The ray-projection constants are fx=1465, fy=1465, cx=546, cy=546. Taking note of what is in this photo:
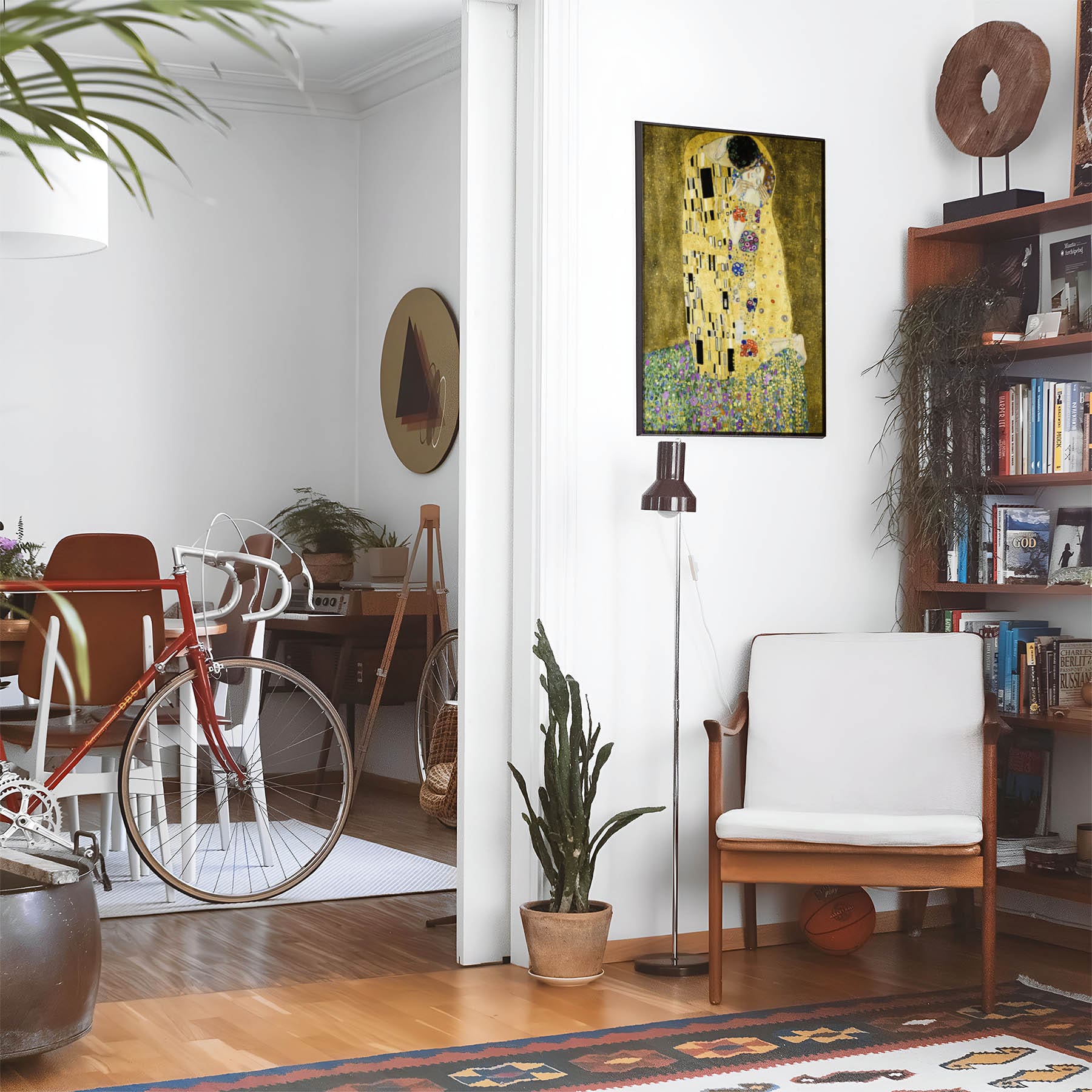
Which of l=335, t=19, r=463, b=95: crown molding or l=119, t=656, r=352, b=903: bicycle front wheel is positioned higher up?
l=335, t=19, r=463, b=95: crown molding

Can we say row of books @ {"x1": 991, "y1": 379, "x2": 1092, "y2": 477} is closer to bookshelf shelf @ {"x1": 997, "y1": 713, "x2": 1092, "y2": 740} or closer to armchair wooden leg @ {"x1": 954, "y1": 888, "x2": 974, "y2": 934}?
bookshelf shelf @ {"x1": 997, "y1": 713, "x2": 1092, "y2": 740}

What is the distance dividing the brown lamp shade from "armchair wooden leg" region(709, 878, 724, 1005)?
0.80 meters

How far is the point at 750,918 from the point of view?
374 cm

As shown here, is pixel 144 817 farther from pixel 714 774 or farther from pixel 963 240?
pixel 963 240

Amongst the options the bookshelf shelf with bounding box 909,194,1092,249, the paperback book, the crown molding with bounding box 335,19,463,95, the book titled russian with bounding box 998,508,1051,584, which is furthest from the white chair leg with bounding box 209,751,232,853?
the crown molding with bounding box 335,19,463,95

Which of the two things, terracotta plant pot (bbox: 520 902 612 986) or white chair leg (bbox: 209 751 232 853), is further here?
white chair leg (bbox: 209 751 232 853)

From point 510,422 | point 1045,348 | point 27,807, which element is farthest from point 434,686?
point 1045,348

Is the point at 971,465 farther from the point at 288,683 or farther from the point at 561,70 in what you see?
the point at 288,683

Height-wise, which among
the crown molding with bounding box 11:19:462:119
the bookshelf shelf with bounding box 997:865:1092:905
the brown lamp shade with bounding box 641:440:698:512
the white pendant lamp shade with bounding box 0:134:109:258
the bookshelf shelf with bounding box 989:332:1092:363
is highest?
the crown molding with bounding box 11:19:462:119

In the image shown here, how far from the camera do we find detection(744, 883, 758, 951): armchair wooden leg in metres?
3.73

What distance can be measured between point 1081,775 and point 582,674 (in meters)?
1.40

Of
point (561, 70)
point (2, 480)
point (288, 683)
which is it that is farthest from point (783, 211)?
point (2, 480)

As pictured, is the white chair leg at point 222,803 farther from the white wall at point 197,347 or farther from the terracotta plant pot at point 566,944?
the white wall at point 197,347

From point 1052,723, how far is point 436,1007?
1.65 m
